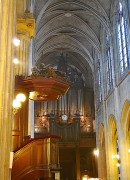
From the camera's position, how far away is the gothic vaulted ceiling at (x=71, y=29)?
19.1 meters

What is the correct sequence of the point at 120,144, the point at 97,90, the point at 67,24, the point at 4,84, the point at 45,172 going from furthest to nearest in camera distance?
the point at 97,90 < the point at 67,24 < the point at 120,144 < the point at 45,172 < the point at 4,84

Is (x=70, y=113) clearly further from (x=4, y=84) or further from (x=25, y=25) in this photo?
(x=4, y=84)

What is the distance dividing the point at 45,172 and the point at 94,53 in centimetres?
1745

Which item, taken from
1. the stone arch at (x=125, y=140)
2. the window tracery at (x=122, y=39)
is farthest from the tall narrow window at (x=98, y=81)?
the stone arch at (x=125, y=140)

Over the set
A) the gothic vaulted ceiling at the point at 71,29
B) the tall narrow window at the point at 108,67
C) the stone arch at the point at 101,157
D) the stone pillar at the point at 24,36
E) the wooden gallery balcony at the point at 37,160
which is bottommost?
the wooden gallery balcony at the point at 37,160

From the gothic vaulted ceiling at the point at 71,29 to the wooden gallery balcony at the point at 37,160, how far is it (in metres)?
12.0

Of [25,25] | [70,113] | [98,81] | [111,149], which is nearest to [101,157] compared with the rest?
[111,149]

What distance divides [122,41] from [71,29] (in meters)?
6.46

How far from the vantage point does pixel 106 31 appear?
19297 mm

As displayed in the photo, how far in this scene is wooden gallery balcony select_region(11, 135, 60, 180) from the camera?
7.54 metres

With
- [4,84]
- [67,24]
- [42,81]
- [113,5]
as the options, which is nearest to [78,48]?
[67,24]

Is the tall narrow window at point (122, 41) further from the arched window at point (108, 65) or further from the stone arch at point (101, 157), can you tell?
the stone arch at point (101, 157)

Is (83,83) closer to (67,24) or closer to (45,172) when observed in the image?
(67,24)

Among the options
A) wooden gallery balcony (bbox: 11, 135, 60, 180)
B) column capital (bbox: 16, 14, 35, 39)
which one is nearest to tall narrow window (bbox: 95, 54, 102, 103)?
column capital (bbox: 16, 14, 35, 39)
